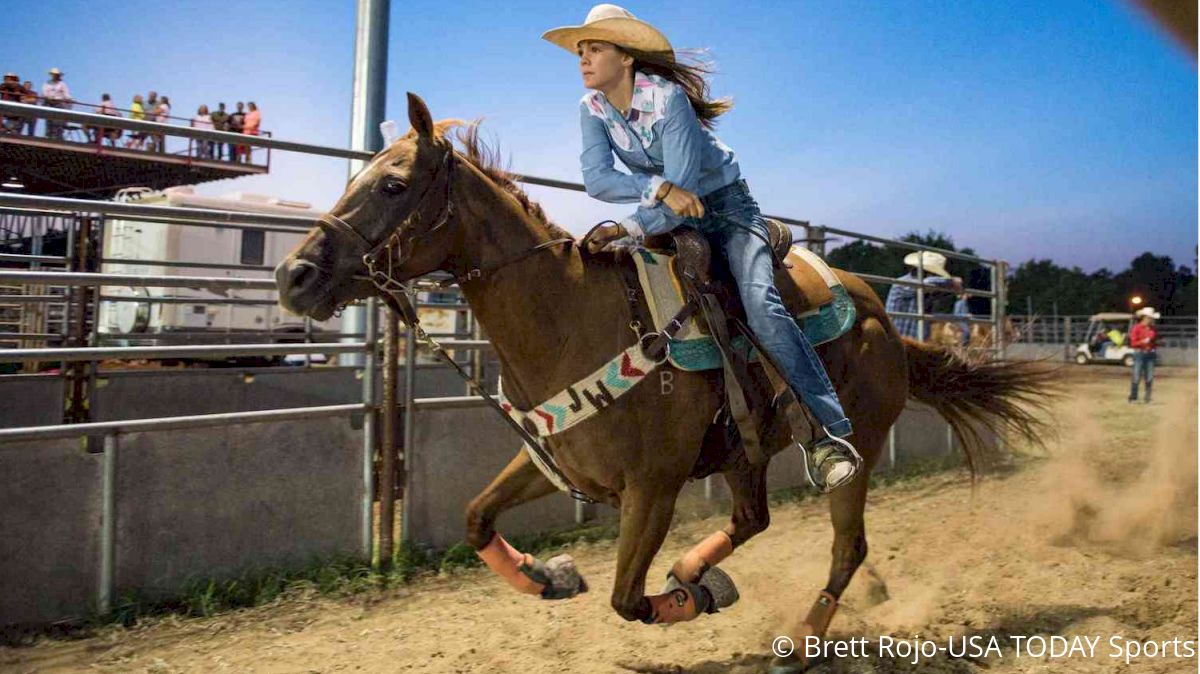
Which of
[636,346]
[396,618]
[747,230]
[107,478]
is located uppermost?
[747,230]

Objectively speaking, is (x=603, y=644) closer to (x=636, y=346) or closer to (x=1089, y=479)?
(x=636, y=346)

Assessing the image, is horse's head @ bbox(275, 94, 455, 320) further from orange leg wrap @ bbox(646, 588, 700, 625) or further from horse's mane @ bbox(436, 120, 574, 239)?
orange leg wrap @ bbox(646, 588, 700, 625)

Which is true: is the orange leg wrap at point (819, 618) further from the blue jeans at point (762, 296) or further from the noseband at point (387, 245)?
the noseband at point (387, 245)

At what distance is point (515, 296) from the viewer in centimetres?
330

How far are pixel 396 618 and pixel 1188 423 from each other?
803 centimetres

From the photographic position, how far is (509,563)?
11.9 ft

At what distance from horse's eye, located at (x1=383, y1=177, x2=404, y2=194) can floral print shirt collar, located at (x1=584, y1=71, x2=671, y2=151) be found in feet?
3.12

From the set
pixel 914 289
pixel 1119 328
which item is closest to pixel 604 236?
pixel 914 289

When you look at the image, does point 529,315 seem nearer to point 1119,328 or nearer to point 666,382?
point 666,382

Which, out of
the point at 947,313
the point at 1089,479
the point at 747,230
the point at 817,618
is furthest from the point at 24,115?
the point at 947,313

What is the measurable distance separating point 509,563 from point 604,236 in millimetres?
1416

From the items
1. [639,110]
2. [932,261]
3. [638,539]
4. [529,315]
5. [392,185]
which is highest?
[932,261]

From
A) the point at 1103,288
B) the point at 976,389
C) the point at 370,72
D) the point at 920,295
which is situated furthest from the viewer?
the point at 1103,288

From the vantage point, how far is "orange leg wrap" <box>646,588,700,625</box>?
3439 millimetres
